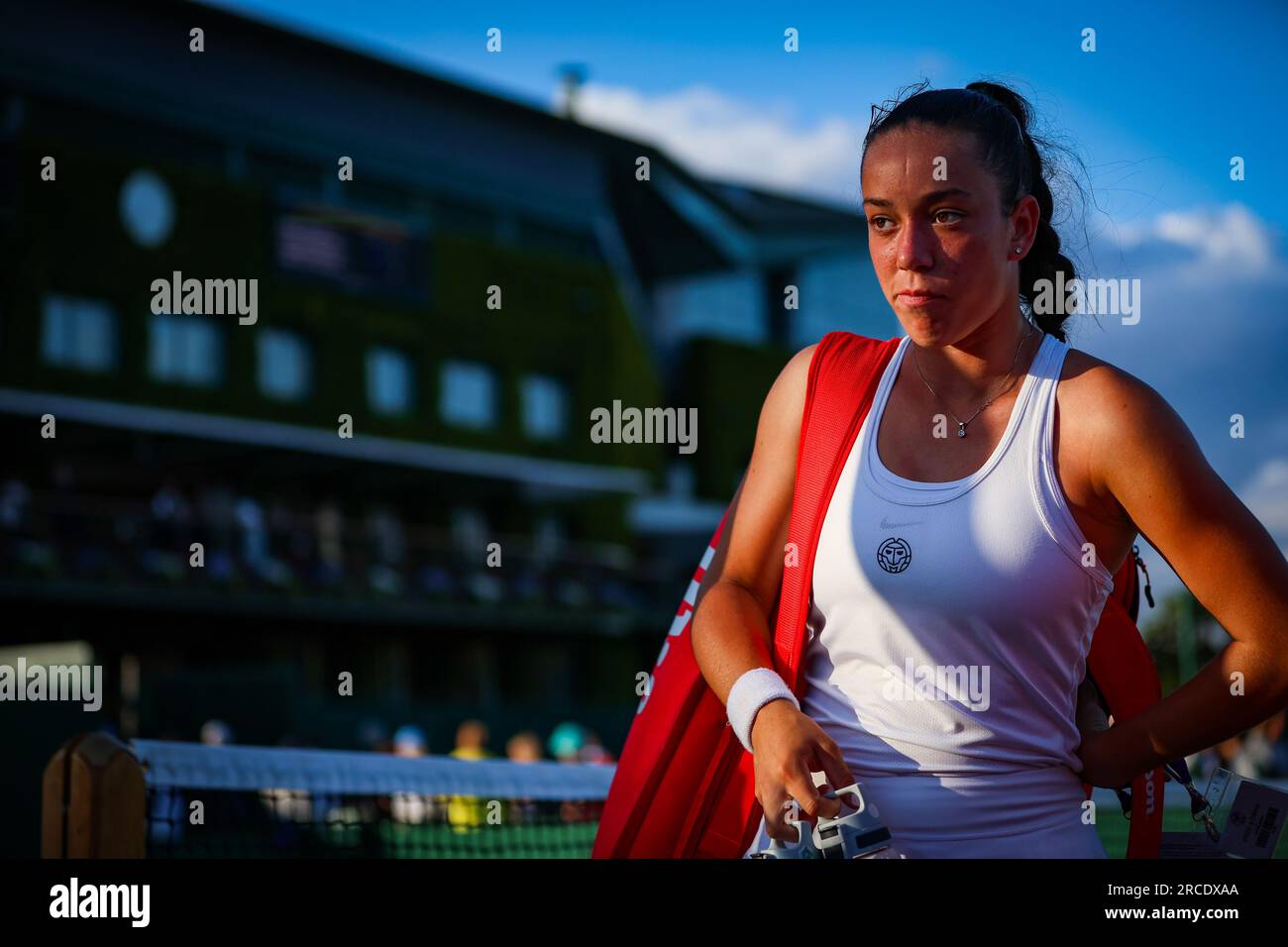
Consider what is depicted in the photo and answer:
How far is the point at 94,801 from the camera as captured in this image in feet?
11.2

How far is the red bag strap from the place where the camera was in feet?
8.59

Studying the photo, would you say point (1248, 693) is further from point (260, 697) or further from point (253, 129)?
point (253, 129)

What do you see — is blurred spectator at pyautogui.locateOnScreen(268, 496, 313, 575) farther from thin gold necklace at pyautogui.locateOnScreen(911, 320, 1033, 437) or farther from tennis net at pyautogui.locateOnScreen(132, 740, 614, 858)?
thin gold necklace at pyautogui.locateOnScreen(911, 320, 1033, 437)

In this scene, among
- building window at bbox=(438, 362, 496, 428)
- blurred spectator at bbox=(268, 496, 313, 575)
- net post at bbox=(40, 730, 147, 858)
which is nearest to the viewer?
net post at bbox=(40, 730, 147, 858)

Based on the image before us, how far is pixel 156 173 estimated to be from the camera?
121 feet

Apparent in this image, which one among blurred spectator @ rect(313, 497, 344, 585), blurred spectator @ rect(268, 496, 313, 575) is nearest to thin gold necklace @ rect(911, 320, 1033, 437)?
blurred spectator @ rect(268, 496, 313, 575)

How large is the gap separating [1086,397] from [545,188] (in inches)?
1755

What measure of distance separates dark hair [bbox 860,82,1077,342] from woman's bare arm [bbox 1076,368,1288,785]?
1.30 ft

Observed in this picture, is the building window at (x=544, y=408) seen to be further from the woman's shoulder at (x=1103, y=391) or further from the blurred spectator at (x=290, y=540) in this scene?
the woman's shoulder at (x=1103, y=391)

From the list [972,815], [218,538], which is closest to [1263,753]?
[972,815]

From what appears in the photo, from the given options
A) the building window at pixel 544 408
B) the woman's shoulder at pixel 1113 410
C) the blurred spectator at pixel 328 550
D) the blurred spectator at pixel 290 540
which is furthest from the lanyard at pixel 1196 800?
the building window at pixel 544 408

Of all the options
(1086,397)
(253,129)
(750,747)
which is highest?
(253,129)

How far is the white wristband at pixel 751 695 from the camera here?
2.55 metres
